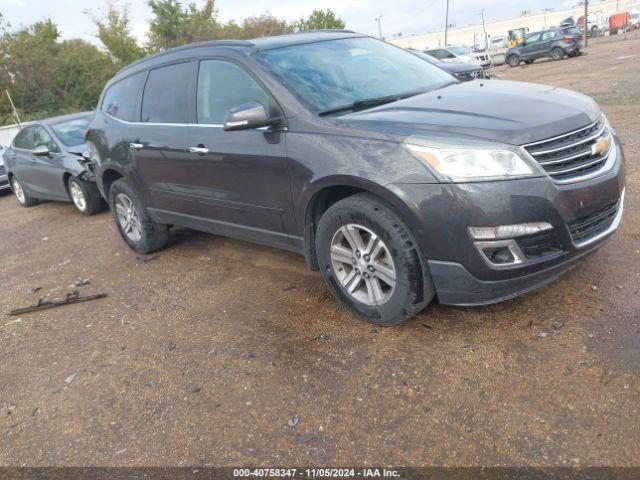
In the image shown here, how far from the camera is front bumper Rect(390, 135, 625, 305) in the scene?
9.06 feet

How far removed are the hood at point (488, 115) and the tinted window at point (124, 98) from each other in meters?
2.62

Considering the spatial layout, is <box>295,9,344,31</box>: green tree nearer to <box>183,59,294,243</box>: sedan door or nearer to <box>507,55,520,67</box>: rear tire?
<box>507,55,520,67</box>: rear tire

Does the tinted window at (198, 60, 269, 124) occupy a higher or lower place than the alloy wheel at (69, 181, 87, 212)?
higher

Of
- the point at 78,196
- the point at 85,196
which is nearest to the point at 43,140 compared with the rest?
the point at 78,196

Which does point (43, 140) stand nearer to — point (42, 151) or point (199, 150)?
point (42, 151)

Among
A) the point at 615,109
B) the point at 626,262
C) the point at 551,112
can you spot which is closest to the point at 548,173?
the point at 551,112

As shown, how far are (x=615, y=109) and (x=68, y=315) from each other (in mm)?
9664

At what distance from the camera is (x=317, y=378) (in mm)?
2984

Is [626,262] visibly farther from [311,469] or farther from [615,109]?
[615,109]

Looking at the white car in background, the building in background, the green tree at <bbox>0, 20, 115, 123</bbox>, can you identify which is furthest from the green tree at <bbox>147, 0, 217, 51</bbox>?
the building in background

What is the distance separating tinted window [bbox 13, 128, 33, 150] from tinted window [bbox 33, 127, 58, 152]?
0.21 meters

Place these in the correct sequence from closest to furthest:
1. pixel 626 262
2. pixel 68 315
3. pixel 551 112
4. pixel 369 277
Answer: pixel 551 112
pixel 369 277
pixel 626 262
pixel 68 315

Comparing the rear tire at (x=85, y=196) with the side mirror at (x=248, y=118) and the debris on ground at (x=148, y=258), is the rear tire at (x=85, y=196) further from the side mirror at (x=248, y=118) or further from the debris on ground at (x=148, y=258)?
the side mirror at (x=248, y=118)

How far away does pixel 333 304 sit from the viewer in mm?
3818
